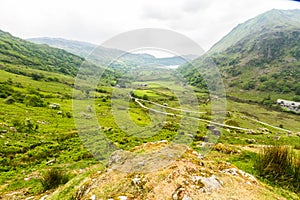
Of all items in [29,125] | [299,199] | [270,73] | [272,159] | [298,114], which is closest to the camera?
[299,199]

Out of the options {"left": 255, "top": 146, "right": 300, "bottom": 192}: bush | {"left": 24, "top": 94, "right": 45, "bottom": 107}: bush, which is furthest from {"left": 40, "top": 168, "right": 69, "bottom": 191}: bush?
{"left": 24, "top": 94, "right": 45, "bottom": 107}: bush

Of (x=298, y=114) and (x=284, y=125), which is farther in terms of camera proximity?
(x=298, y=114)

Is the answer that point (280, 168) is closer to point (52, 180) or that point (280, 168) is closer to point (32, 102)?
point (52, 180)

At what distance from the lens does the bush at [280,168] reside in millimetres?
8852

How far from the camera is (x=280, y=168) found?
9.26 metres

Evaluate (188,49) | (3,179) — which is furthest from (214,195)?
(3,179)

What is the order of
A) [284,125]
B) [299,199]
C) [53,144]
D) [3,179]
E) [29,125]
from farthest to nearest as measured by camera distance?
[284,125] < [29,125] < [53,144] < [3,179] < [299,199]

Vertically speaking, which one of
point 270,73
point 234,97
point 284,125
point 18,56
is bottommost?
point 284,125

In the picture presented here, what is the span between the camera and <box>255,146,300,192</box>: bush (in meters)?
8.85

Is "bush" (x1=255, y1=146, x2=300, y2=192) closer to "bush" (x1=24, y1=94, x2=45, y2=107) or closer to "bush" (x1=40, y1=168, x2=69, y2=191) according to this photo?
"bush" (x1=40, y1=168, x2=69, y2=191)

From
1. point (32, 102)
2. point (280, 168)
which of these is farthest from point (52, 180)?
point (32, 102)

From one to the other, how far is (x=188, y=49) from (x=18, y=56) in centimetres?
15710

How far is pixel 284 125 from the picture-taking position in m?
72.0

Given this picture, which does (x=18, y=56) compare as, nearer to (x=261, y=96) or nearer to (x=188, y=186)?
(x=261, y=96)
